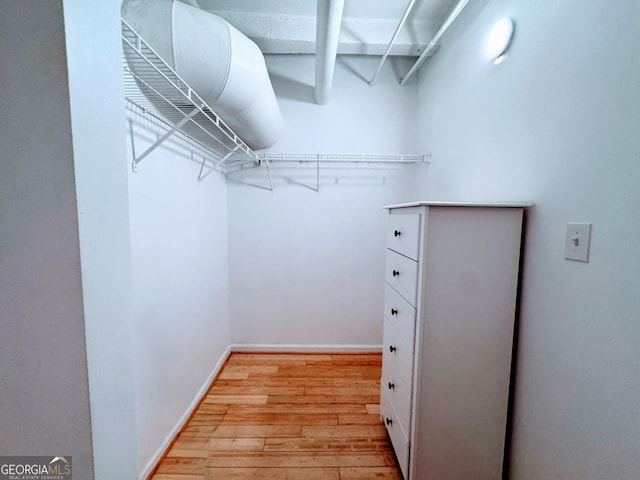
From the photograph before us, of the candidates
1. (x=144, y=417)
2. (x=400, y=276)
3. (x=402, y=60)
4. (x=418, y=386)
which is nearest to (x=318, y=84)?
(x=402, y=60)

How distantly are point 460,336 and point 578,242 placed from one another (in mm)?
516

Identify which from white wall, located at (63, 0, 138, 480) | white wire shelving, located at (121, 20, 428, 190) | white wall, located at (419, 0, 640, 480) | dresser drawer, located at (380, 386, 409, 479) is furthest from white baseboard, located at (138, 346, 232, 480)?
white wall, located at (419, 0, 640, 480)

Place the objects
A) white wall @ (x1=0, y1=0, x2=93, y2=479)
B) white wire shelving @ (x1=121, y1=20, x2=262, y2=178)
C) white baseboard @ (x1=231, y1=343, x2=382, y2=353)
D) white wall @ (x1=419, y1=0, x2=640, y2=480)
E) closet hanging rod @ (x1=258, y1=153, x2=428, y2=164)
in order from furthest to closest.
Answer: white baseboard @ (x1=231, y1=343, x2=382, y2=353) < closet hanging rod @ (x1=258, y1=153, x2=428, y2=164) < white wire shelving @ (x1=121, y1=20, x2=262, y2=178) < white wall @ (x1=419, y1=0, x2=640, y2=480) < white wall @ (x1=0, y1=0, x2=93, y2=479)

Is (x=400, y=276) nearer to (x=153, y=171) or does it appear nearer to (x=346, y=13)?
(x=153, y=171)

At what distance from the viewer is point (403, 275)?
1139mm

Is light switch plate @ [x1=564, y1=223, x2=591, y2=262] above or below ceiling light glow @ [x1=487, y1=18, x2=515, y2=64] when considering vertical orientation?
below

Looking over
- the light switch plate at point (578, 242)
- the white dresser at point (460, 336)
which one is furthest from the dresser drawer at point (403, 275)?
the light switch plate at point (578, 242)

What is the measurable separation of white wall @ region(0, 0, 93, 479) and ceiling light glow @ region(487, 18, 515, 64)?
1.54m

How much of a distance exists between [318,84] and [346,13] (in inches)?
18.1

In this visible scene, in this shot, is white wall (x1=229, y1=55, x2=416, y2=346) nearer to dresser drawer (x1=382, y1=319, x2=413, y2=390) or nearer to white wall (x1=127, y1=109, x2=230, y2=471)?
white wall (x1=127, y1=109, x2=230, y2=471)

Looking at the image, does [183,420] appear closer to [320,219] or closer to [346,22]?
[320,219]

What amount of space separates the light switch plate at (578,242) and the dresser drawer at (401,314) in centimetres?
56

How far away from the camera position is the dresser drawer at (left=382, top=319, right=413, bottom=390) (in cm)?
106

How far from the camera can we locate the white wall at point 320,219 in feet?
6.84
